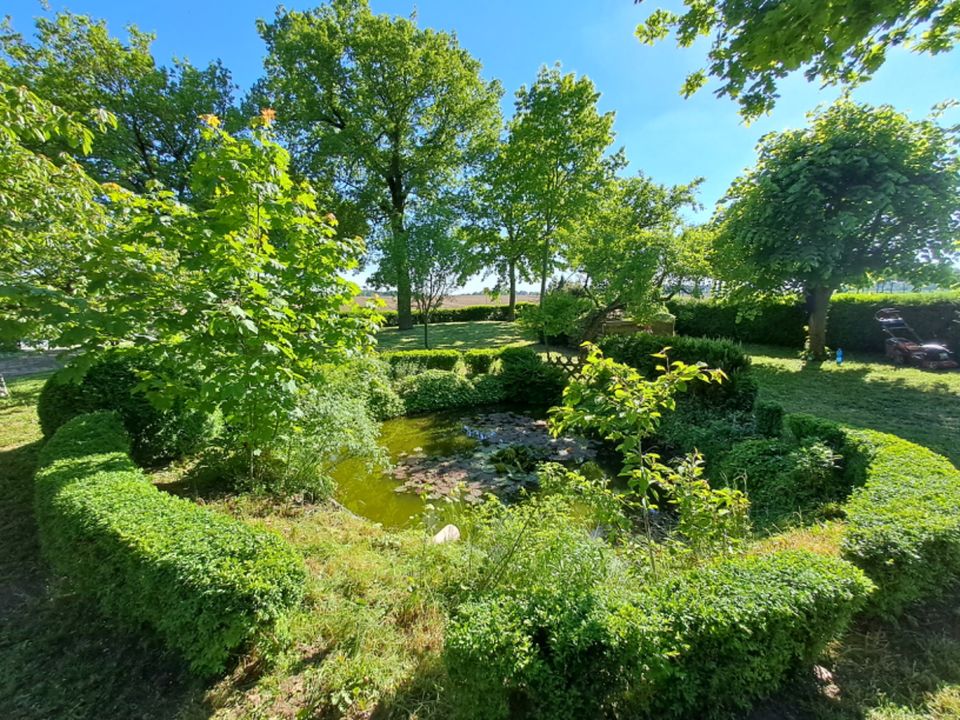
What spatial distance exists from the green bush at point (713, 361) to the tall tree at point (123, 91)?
Answer: 15521 mm

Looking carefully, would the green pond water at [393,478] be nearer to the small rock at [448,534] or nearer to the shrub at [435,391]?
the shrub at [435,391]

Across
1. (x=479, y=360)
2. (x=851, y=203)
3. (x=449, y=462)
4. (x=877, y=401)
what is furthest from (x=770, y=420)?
(x=479, y=360)

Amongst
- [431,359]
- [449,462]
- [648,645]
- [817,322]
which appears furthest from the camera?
[431,359]

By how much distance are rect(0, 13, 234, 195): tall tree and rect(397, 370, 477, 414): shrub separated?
36.5ft

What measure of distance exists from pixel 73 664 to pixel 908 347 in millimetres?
15655

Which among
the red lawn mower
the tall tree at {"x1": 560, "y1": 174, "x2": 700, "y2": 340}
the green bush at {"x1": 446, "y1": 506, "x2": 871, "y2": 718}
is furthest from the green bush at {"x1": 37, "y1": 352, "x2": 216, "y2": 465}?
the red lawn mower

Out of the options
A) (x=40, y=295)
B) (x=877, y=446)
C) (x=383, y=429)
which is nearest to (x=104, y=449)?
(x=40, y=295)

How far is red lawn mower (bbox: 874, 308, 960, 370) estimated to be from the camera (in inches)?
374

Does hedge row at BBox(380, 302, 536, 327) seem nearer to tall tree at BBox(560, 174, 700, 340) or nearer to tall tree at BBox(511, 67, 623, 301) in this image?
tall tree at BBox(560, 174, 700, 340)

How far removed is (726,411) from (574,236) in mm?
10443

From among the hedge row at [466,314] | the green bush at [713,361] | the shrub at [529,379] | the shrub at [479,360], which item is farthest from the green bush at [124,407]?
the hedge row at [466,314]

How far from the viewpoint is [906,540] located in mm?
2410

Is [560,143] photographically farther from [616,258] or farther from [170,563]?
[170,563]

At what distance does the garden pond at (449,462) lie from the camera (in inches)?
204
